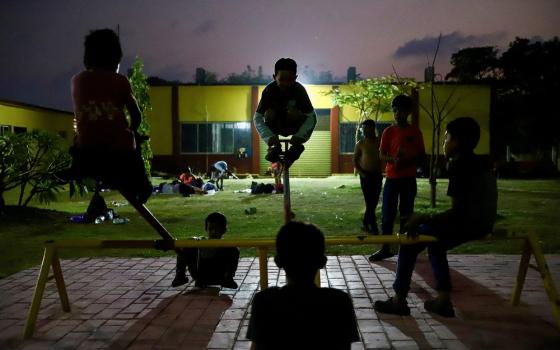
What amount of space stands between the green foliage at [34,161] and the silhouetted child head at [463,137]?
9827 mm

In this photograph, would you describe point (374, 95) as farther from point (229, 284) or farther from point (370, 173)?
point (229, 284)

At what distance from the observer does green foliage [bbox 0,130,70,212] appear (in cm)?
1161

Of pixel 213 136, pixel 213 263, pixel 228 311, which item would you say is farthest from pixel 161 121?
pixel 228 311

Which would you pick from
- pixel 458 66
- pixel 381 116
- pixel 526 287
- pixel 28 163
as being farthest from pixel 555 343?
pixel 458 66

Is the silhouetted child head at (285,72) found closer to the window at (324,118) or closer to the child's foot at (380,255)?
the child's foot at (380,255)

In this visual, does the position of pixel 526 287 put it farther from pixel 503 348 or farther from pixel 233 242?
pixel 233 242

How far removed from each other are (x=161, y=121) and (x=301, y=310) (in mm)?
31362

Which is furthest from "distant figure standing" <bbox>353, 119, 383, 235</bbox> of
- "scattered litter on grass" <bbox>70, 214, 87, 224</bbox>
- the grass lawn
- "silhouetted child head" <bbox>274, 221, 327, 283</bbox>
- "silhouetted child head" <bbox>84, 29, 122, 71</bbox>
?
"scattered litter on grass" <bbox>70, 214, 87, 224</bbox>

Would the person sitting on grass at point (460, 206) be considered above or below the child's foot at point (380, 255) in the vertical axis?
above

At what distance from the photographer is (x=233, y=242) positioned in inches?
158

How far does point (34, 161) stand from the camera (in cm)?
1199

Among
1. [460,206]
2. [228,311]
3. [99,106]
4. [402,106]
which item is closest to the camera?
[99,106]

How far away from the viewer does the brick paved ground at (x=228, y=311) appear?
13.0 ft

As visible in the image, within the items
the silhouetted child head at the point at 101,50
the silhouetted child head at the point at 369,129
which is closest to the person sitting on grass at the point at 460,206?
the silhouetted child head at the point at 101,50
